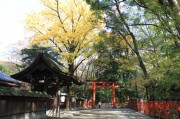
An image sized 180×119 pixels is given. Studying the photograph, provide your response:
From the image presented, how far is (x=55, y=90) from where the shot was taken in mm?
26016

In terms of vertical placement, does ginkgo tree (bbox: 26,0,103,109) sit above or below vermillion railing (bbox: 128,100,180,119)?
above

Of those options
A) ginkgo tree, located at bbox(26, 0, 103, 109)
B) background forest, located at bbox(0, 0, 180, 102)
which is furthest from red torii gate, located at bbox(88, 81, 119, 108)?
ginkgo tree, located at bbox(26, 0, 103, 109)

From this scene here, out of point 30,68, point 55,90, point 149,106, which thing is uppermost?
point 30,68

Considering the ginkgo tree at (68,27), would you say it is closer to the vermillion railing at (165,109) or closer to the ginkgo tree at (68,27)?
the ginkgo tree at (68,27)

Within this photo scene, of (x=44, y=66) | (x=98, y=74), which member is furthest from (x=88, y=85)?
(x=44, y=66)

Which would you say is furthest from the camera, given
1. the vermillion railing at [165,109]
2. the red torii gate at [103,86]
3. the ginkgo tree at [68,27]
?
the red torii gate at [103,86]

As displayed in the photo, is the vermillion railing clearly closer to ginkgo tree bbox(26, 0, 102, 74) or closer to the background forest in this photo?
the background forest

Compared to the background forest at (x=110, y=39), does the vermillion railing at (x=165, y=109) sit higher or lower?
lower

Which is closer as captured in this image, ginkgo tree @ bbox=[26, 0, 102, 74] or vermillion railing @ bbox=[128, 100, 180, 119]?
vermillion railing @ bbox=[128, 100, 180, 119]

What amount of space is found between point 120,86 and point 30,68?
3454cm

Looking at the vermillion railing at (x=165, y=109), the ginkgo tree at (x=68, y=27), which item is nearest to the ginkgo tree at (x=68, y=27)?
the ginkgo tree at (x=68, y=27)

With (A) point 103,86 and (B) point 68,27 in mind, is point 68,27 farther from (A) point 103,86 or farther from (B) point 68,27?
(A) point 103,86

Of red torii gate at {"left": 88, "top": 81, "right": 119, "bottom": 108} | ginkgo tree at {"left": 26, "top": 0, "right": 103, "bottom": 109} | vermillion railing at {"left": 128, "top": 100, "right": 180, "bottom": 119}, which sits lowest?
vermillion railing at {"left": 128, "top": 100, "right": 180, "bottom": 119}

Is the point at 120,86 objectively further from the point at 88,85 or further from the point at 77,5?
the point at 77,5
